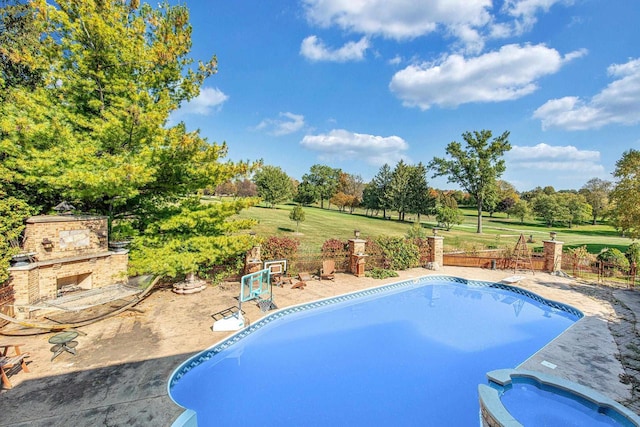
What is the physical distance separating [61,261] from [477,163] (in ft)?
139

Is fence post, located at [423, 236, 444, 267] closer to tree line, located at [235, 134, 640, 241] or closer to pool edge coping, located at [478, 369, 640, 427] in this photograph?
pool edge coping, located at [478, 369, 640, 427]

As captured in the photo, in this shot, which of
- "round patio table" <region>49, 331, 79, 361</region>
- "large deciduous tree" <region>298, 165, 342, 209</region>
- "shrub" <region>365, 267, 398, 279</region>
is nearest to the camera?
"round patio table" <region>49, 331, 79, 361</region>

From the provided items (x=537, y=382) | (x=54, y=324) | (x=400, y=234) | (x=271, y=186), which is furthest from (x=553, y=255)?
(x=271, y=186)

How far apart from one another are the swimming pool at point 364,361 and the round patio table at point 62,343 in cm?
246

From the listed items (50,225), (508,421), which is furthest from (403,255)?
(50,225)

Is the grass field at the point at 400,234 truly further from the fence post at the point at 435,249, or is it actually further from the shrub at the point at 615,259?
the shrub at the point at 615,259

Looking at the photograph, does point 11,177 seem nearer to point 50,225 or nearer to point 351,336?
point 50,225

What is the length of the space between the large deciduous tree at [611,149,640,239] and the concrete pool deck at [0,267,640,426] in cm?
676

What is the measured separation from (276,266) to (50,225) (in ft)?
23.3

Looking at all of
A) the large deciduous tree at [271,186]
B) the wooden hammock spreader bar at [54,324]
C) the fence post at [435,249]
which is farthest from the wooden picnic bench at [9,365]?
the large deciduous tree at [271,186]

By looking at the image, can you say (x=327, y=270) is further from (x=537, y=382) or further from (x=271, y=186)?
(x=271, y=186)

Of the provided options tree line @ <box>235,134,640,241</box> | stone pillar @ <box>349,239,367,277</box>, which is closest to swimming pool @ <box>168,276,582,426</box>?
stone pillar @ <box>349,239,367,277</box>

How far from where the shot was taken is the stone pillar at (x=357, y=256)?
13.7m

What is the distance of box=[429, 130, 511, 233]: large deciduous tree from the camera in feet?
124
